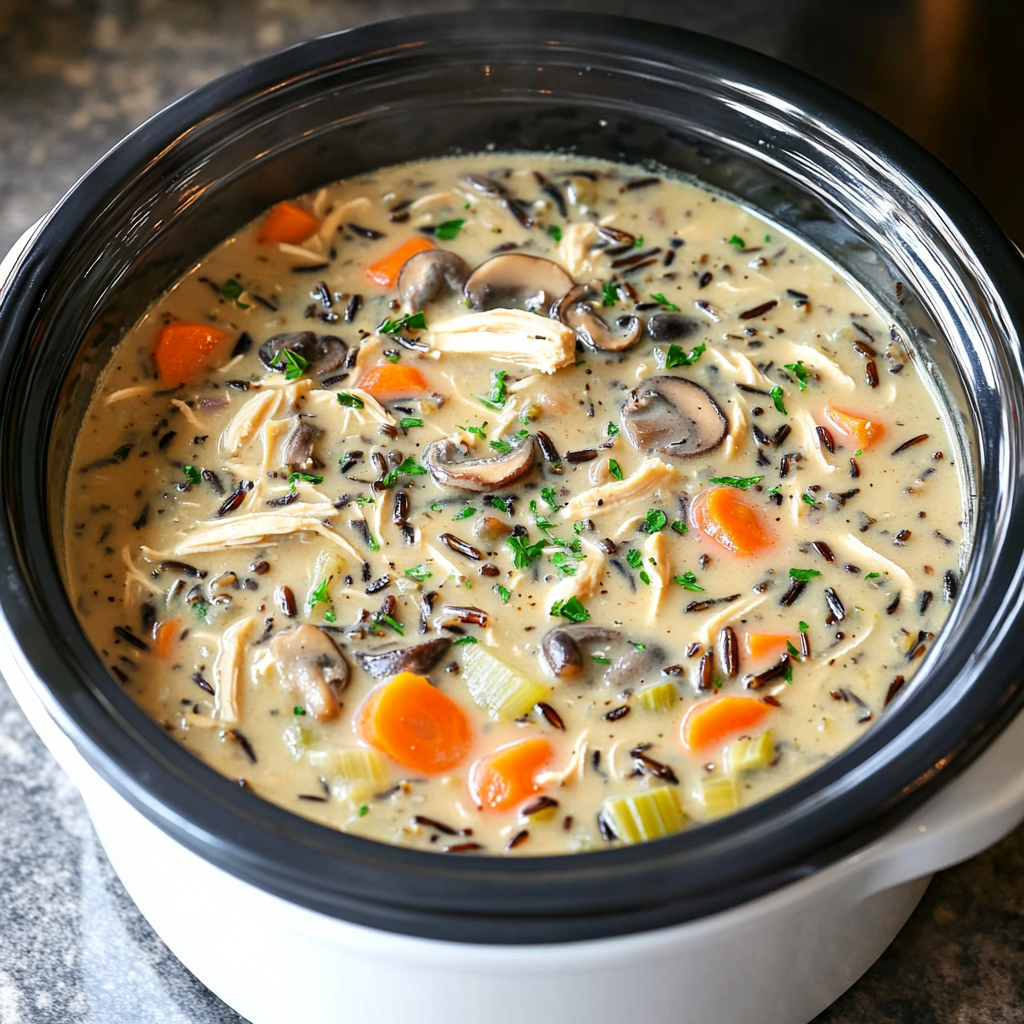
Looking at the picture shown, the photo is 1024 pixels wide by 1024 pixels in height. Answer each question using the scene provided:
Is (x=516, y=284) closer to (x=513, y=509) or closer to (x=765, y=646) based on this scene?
(x=513, y=509)

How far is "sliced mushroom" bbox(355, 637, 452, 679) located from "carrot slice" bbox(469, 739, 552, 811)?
7.3 inches

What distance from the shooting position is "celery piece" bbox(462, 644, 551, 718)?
1991 millimetres

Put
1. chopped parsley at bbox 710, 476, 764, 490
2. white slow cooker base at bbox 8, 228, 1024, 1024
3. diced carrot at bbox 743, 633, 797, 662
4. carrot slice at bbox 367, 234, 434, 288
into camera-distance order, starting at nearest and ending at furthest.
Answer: white slow cooker base at bbox 8, 228, 1024, 1024
diced carrot at bbox 743, 633, 797, 662
chopped parsley at bbox 710, 476, 764, 490
carrot slice at bbox 367, 234, 434, 288

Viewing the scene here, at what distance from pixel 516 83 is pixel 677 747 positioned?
147 cm

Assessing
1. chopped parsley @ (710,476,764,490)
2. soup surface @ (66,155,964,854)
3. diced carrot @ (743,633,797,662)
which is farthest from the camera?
chopped parsley @ (710,476,764,490)

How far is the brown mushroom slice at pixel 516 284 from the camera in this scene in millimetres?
2588

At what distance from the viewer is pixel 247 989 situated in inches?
79.4

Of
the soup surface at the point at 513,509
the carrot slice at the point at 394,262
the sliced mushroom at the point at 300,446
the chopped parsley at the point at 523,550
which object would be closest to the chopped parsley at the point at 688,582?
the soup surface at the point at 513,509

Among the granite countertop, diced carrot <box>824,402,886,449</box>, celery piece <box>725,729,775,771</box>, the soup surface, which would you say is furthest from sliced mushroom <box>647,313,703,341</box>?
the granite countertop

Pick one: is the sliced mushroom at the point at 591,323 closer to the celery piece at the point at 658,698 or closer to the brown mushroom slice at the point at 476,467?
the brown mushroom slice at the point at 476,467

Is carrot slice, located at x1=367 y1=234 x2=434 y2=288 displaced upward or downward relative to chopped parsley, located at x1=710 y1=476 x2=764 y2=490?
upward

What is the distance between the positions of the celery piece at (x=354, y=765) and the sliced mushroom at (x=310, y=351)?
33.2 inches

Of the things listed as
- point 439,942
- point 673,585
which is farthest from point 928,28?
point 439,942

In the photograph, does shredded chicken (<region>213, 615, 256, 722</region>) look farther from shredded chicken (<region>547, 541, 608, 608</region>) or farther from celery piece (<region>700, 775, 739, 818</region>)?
celery piece (<region>700, 775, 739, 818</region>)
